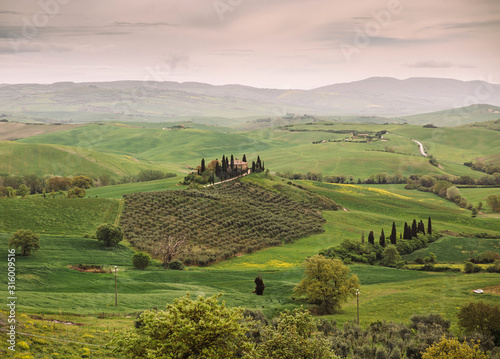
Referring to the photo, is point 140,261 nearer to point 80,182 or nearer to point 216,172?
point 216,172

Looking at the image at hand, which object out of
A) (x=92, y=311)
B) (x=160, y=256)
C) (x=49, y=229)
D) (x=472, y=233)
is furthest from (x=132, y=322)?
(x=472, y=233)

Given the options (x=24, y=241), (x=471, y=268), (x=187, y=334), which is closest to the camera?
(x=187, y=334)

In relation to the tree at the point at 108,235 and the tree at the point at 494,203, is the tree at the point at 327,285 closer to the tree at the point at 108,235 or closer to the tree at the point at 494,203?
the tree at the point at 108,235

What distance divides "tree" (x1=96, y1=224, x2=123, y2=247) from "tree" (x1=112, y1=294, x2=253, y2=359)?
5260 cm

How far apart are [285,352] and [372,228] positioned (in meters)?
92.8

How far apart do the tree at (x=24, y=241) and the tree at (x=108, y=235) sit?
517 inches

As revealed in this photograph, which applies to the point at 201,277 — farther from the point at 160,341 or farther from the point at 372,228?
the point at 372,228

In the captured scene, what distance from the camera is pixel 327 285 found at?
179ft

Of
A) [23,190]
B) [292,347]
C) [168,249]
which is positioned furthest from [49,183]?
[292,347]

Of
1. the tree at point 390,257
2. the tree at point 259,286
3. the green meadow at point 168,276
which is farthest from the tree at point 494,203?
the tree at point 259,286

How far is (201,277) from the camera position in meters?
65.3

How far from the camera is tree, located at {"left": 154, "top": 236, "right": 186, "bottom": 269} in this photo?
73.8 m

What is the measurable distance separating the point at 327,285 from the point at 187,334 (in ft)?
111

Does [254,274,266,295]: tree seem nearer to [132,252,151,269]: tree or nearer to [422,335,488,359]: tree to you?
[132,252,151,269]: tree
